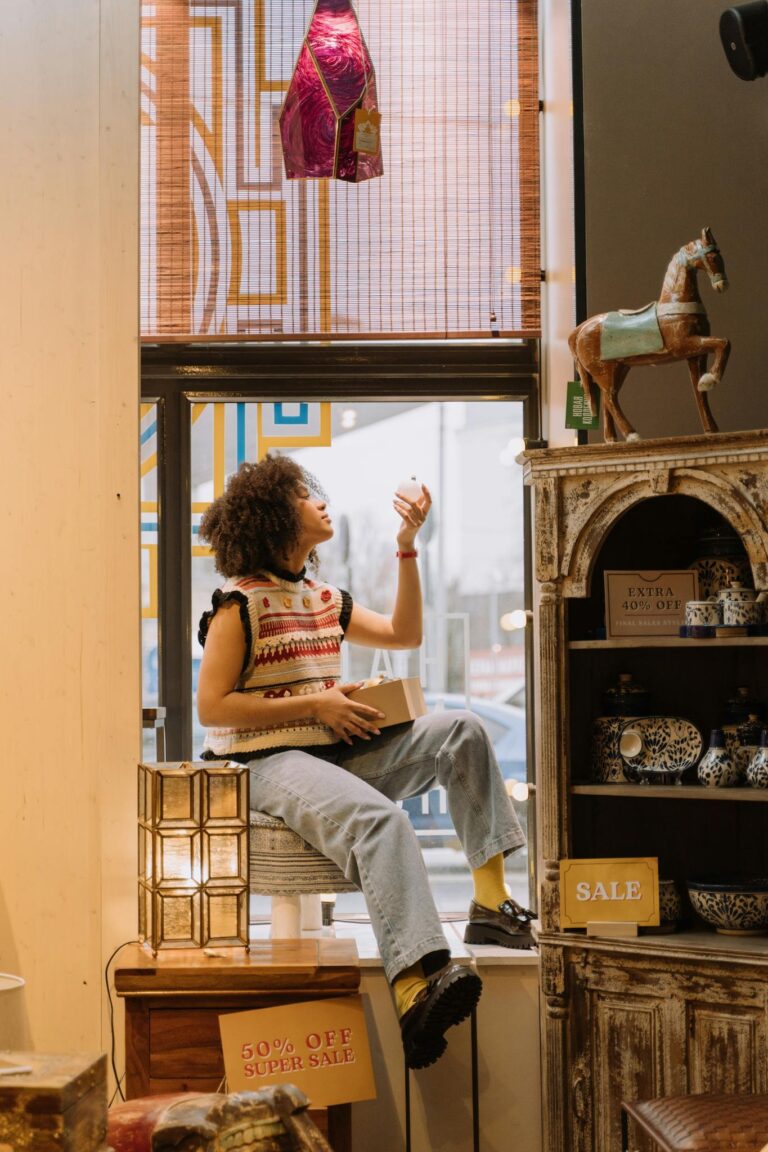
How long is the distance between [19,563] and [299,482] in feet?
2.37

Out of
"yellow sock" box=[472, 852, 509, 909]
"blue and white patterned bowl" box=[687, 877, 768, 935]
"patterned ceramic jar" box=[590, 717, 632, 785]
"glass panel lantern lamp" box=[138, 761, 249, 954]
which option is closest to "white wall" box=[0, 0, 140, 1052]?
"glass panel lantern lamp" box=[138, 761, 249, 954]

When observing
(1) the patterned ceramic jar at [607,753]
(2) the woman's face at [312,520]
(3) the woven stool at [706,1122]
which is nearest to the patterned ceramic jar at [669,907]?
(1) the patterned ceramic jar at [607,753]

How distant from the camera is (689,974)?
8.51 feet

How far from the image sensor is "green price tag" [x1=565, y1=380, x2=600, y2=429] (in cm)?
290

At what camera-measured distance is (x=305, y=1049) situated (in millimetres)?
2377

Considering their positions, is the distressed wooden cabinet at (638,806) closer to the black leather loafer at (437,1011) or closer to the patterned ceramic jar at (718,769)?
the patterned ceramic jar at (718,769)

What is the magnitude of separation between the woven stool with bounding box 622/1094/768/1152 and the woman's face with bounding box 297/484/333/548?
4.97ft

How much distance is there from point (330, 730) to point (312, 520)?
1.75 ft

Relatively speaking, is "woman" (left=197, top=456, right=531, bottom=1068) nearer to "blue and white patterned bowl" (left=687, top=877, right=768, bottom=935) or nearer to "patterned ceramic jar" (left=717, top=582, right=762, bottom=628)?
"blue and white patterned bowl" (left=687, top=877, right=768, bottom=935)

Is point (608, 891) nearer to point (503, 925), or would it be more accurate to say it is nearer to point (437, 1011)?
point (503, 925)

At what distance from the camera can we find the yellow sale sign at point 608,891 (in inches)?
107

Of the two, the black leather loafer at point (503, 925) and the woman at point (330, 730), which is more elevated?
the woman at point (330, 730)

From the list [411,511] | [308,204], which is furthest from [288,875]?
[308,204]

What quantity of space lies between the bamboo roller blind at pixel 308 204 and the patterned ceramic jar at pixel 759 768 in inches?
51.9
